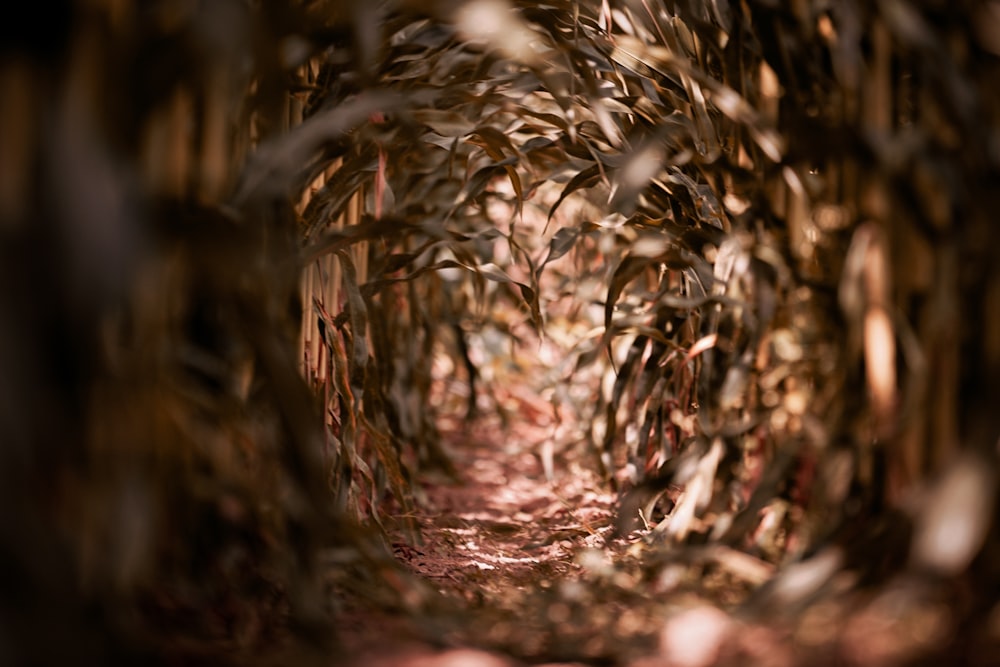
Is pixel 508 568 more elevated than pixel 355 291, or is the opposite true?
pixel 355 291

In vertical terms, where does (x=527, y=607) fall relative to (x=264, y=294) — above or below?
below

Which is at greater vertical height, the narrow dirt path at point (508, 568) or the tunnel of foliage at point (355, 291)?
the tunnel of foliage at point (355, 291)

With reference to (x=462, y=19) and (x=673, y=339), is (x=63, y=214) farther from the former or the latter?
(x=673, y=339)

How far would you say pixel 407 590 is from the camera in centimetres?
52

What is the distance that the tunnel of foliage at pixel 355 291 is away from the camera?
0.36 metres

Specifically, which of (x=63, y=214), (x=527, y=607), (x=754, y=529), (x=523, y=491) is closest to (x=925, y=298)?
(x=754, y=529)

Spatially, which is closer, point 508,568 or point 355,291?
point 355,291

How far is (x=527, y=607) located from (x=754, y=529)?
0.59 feet

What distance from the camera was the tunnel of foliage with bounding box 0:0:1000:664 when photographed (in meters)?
0.36

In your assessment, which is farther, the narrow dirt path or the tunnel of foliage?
the narrow dirt path

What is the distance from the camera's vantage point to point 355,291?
742 mm

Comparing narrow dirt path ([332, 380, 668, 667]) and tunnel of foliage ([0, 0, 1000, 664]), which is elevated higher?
tunnel of foliage ([0, 0, 1000, 664])

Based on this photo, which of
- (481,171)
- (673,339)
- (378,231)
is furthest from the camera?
(673,339)

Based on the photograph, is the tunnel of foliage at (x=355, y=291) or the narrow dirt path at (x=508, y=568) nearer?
the tunnel of foliage at (x=355, y=291)
